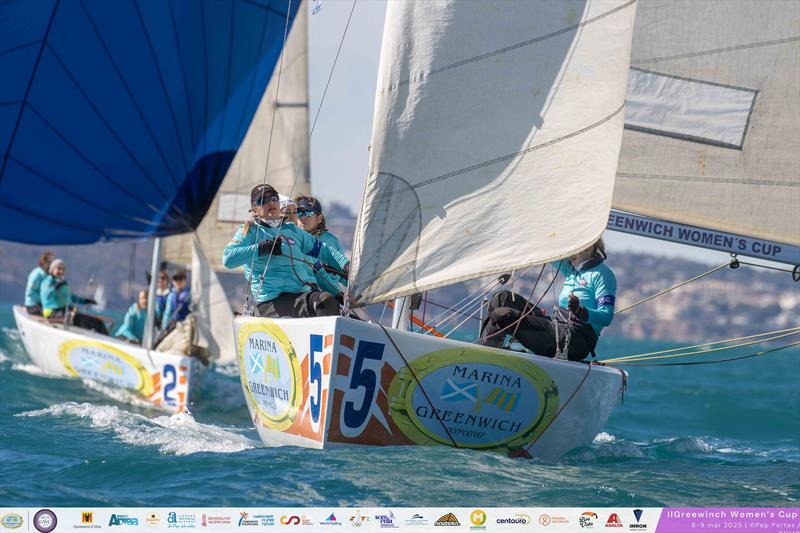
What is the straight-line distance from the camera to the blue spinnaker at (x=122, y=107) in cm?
859

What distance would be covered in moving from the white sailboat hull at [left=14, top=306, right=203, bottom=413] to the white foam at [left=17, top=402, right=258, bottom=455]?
2.02 metres

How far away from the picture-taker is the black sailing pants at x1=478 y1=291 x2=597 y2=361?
19.3 feet

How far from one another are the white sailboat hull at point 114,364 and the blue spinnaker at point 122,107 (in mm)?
1114

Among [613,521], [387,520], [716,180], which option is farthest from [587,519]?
[716,180]

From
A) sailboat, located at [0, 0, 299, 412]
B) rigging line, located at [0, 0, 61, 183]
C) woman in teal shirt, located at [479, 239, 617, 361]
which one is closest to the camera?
woman in teal shirt, located at [479, 239, 617, 361]

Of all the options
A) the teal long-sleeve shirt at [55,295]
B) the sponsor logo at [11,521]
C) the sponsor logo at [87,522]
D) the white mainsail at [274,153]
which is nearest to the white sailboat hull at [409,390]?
the sponsor logo at [87,522]

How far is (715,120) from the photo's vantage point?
6.96m

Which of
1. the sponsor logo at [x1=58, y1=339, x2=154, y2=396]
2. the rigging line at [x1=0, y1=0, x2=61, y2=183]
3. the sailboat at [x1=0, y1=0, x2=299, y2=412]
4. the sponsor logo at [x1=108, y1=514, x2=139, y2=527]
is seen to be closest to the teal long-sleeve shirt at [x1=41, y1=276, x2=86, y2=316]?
the sponsor logo at [x1=58, y1=339, x2=154, y2=396]

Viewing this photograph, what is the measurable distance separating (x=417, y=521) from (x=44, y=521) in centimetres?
135

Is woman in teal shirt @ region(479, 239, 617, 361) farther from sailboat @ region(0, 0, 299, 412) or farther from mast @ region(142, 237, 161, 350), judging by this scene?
mast @ region(142, 237, 161, 350)

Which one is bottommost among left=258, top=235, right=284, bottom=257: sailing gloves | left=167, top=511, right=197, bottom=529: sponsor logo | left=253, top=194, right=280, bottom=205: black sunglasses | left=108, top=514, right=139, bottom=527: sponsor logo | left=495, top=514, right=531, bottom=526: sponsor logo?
left=108, top=514, right=139, bottom=527: sponsor logo

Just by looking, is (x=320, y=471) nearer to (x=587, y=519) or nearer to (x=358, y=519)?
(x=358, y=519)

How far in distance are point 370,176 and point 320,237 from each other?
1350 millimetres

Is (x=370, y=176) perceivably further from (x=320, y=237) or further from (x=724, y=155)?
(x=724, y=155)
